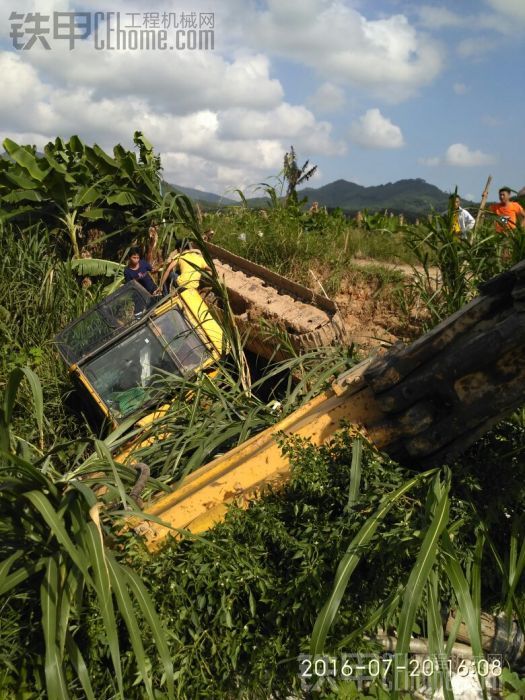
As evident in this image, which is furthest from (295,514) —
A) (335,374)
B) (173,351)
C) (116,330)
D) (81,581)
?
(116,330)

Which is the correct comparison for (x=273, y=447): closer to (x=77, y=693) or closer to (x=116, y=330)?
(x=77, y=693)

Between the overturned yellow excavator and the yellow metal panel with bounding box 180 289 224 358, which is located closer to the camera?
the overturned yellow excavator

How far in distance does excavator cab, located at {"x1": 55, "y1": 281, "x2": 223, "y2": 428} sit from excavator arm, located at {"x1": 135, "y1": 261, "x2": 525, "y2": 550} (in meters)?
1.70

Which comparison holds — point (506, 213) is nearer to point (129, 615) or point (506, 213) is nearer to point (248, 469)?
point (248, 469)

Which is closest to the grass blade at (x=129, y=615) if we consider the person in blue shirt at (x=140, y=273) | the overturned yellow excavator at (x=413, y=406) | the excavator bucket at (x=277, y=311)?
the overturned yellow excavator at (x=413, y=406)

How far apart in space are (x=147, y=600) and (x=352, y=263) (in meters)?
7.39

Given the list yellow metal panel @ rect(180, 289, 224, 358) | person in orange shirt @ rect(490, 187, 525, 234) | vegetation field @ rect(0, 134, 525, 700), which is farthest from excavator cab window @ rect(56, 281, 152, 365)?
person in orange shirt @ rect(490, 187, 525, 234)

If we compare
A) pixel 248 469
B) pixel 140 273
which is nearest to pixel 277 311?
pixel 140 273

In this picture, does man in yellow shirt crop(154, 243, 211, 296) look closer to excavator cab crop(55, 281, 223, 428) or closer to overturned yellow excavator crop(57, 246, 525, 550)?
excavator cab crop(55, 281, 223, 428)

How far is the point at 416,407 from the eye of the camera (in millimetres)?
2836

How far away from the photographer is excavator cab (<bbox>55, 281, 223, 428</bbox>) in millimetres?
4742

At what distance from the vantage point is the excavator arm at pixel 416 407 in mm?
2543

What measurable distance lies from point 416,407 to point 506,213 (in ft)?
13.4

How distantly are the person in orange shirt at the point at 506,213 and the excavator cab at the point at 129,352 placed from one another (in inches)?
89.3
